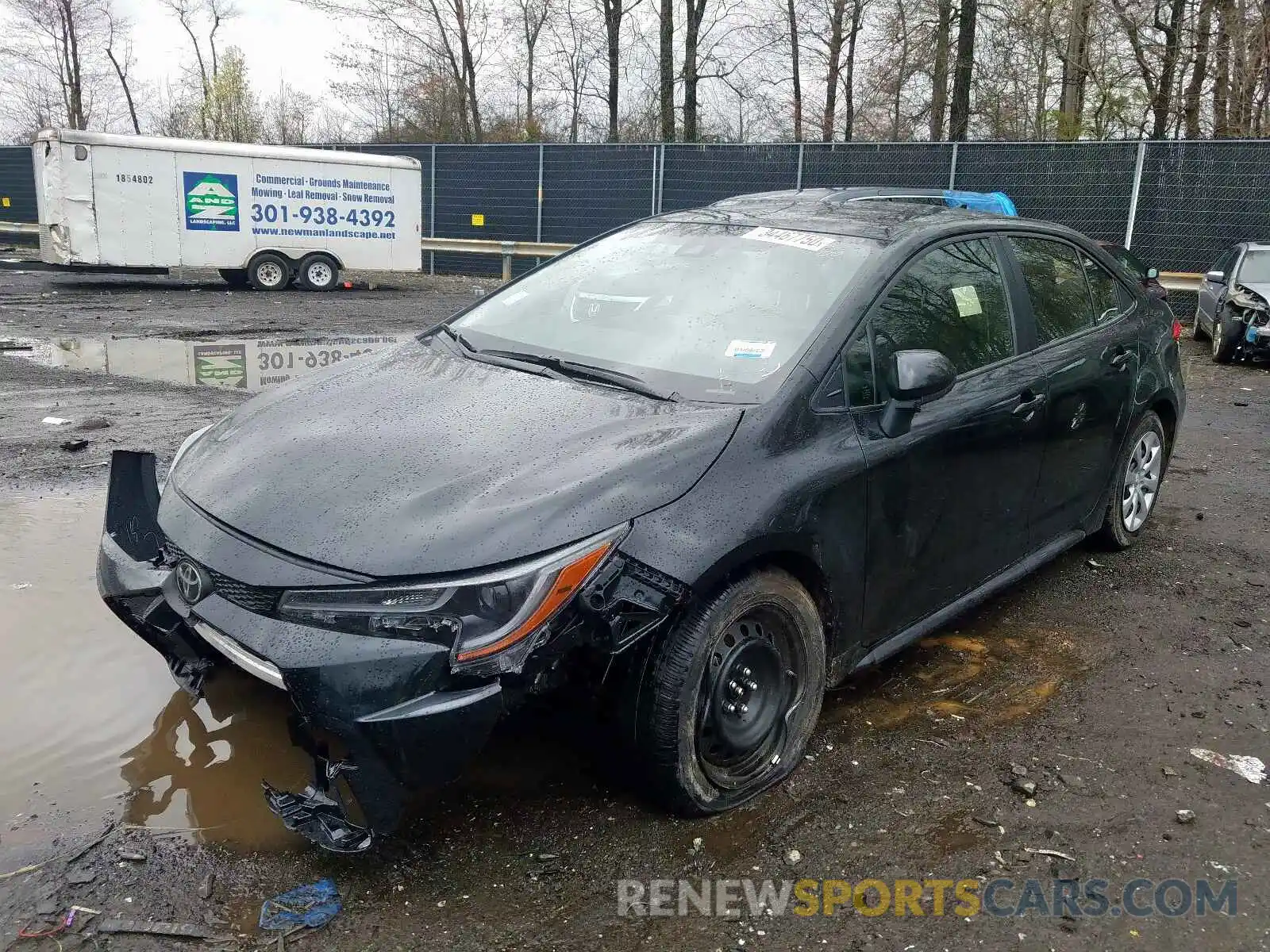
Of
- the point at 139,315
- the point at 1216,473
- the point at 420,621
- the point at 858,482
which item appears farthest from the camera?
the point at 139,315

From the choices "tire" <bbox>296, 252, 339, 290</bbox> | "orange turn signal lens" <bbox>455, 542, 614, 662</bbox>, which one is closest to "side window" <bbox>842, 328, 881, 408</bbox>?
"orange turn signal lens" <bbox>455, 542, 614, 662</bbox>

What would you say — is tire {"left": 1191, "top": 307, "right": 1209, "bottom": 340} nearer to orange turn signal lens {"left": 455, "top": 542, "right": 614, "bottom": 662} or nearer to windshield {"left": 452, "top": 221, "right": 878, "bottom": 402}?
windshield {"left": 452, "top": 221, "right": 878, "bottom": 402}

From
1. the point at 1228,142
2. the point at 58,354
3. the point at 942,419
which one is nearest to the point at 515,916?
the point at 942,419

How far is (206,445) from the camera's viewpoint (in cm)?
320

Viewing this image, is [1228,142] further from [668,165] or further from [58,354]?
[58,354]

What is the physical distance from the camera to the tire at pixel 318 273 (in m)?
19.0

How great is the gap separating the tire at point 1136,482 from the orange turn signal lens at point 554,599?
3.32 meters

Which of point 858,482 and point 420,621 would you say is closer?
point 420,621

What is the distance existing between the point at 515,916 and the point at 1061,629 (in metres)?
2.87

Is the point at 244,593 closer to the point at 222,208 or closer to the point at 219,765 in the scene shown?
the point at 219,765

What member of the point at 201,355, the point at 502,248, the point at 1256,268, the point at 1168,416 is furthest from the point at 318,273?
the point at 1168,416

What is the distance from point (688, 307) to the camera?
355cm

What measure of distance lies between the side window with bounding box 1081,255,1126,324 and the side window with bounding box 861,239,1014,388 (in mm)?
913

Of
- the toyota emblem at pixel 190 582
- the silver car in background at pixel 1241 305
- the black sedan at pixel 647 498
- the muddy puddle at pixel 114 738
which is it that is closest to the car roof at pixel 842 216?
the black sedan at pixel 647 498
